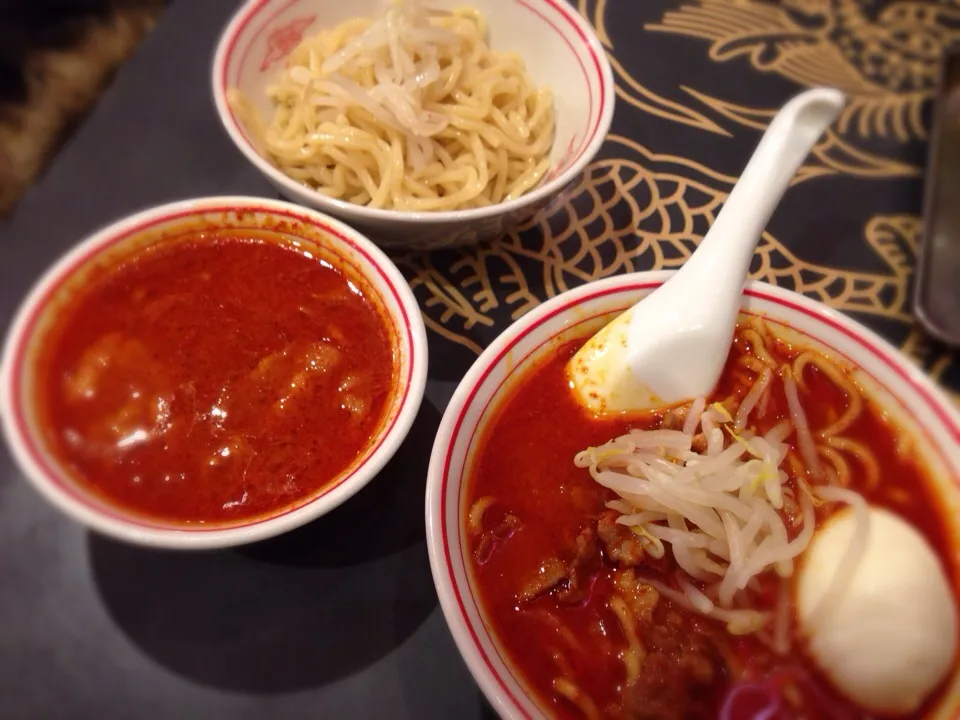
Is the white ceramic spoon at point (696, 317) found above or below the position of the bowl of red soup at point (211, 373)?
above

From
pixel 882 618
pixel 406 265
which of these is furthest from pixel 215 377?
pixel 882 618

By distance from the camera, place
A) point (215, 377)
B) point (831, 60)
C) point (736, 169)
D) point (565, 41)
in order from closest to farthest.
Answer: point (215, 377) → point (565, 41) → point (736, 169) → point (831, 60)

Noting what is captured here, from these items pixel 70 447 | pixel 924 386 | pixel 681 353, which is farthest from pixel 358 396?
pixel 924 386

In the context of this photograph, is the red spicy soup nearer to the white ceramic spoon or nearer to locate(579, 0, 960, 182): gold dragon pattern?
the white ceramic spoon

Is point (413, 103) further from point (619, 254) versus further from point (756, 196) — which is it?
point (756, 196)

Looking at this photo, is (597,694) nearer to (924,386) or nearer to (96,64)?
(924,386)

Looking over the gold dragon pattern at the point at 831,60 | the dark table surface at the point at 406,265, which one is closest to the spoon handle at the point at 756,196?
the dark table surface at the point at 406,265

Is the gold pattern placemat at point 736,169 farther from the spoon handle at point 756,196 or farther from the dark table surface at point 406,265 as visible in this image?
the spoon handle at point 756,196
